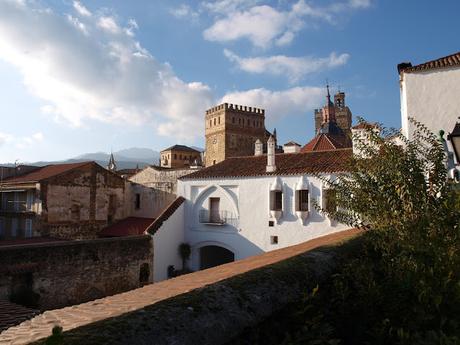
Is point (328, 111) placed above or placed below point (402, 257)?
above

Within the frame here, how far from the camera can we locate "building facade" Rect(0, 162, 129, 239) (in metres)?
22.6

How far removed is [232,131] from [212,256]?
107ft

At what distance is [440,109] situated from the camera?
14898mm

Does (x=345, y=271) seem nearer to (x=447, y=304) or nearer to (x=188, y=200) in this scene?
(x=447, y=304)

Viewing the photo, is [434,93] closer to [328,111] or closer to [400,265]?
[400,265]

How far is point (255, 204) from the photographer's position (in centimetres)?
2044

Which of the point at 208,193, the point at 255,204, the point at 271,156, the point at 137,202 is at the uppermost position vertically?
the point at 271,156

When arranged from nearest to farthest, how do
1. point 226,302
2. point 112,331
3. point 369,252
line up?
point 112,331, point 226,302, point 369,252

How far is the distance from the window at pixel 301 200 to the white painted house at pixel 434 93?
5.71 metres

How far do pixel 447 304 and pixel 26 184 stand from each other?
25597 mm

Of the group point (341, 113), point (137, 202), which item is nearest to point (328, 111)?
point (341, 113)

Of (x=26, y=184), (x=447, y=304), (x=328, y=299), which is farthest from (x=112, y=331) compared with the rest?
(x=26, y=184)

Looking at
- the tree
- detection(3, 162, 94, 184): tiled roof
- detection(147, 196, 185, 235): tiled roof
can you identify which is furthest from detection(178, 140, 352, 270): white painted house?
the tree

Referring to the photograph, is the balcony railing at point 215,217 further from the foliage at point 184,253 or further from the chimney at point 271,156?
the chimney at point 271,156
